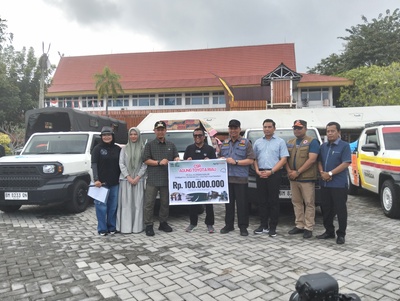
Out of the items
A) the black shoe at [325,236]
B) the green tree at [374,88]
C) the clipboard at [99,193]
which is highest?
the green tree at [374,88]

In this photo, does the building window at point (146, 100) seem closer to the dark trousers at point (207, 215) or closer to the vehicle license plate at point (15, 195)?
the vehicle license plate at point (15, 195)

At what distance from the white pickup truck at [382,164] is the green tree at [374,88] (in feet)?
58.1

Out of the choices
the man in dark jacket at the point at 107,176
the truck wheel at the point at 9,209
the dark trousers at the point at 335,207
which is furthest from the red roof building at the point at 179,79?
the dark trousers at the point at 335,207

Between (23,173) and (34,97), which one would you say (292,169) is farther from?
(34,97)

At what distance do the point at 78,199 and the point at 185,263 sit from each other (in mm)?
3887

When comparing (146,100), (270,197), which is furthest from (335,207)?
(146,100)

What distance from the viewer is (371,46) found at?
115ft

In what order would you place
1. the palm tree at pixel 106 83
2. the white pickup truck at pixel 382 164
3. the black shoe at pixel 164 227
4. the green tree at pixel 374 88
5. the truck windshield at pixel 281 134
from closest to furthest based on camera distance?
the black shoe at pixel 164 227 < the white pickup truck at pixel 382 164 < the truck windshield at pixel 281 134 < the green tree at pixel 374 88 < the palm tree at pixel 106 83

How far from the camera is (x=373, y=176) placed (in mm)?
7266

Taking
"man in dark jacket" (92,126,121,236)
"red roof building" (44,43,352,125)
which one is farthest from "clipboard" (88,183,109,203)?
"red roof building" (44,43,352,125)

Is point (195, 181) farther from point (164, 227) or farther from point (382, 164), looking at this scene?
point (382, 164)

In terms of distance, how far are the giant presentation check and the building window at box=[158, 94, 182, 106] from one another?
27.2m

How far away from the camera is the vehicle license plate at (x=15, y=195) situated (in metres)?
6.32

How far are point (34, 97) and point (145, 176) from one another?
33.0 metres
